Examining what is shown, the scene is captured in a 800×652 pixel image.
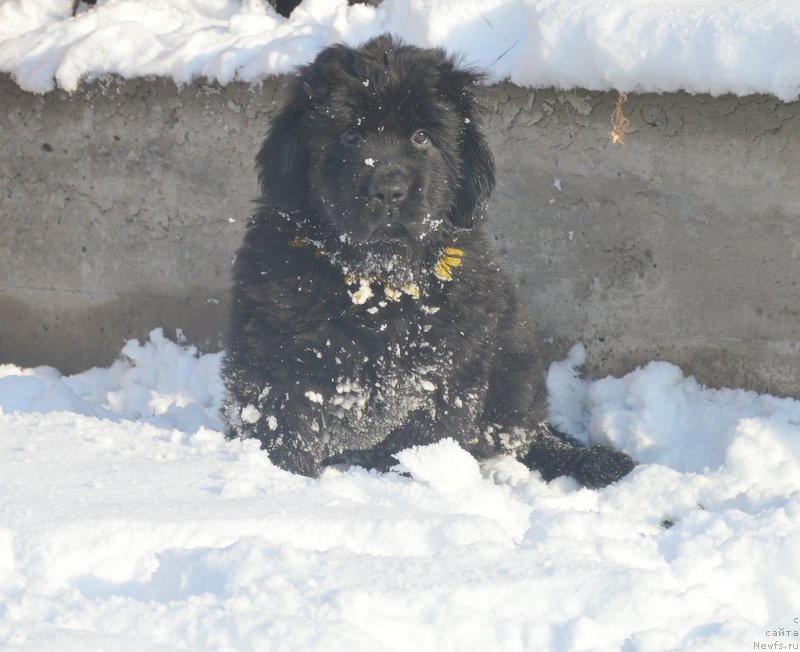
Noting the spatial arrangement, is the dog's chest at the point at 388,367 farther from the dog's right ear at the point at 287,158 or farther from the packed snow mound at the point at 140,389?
the packed snow mound at the point at 140,389

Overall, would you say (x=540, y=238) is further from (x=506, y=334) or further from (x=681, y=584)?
(x=681, y=584)

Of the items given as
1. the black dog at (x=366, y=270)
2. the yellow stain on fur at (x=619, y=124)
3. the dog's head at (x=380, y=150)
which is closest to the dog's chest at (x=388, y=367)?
the black dog at (x=366, y=270)

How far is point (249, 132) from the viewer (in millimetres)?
4859

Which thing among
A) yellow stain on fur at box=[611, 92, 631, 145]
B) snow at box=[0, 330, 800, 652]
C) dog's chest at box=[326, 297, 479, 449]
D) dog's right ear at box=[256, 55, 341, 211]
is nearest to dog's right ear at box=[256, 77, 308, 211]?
dog's right ear at box=[256, 55, 341, 211]

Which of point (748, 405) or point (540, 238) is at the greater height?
point (540, 238)

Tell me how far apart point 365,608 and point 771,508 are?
1640 mm

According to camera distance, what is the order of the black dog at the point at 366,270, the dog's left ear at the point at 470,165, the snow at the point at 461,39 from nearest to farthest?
the black dog at the point at 366,270 < the dog's left ear at the point at 470,165 < the snow at the point at 461,39

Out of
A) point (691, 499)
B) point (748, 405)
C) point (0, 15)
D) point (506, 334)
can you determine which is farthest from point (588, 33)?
point (0, 15)

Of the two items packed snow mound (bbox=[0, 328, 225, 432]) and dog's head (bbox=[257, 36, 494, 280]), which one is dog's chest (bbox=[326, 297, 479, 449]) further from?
packed snow mound (bbox=[0, 328, 225, 432])

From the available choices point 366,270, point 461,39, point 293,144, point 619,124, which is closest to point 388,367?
point 366,270

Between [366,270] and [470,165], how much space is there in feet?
1.78

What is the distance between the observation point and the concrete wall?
420 cm

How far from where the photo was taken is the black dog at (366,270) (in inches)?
135

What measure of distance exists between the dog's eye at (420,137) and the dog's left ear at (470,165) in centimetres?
16
